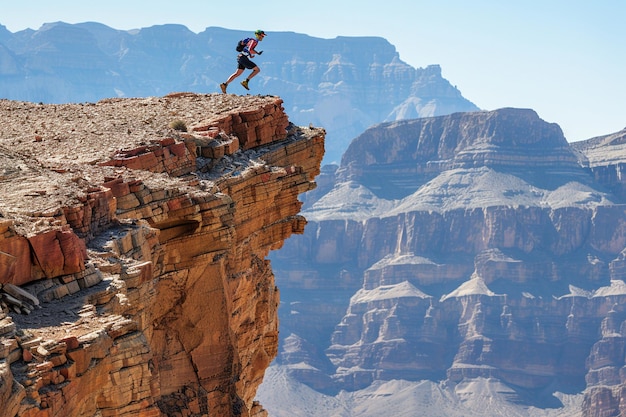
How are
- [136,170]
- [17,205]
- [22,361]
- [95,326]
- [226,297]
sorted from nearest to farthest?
[22,361] < [95,326] < [17,205] < [136,170] < [226,297]

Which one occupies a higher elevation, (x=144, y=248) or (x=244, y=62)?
(x=244, y=62)

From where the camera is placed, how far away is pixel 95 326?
17188 millimetres

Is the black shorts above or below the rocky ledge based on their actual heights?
above

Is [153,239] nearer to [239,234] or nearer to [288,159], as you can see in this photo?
[239,234]

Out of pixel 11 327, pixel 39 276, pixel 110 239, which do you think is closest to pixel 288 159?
pixel 110 239

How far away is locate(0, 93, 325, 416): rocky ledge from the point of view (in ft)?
55.2

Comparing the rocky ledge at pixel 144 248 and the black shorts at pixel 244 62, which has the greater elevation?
the black shorts at pixel 244 62

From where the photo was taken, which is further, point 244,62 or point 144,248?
point 244,62

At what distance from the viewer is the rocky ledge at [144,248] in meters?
16.8

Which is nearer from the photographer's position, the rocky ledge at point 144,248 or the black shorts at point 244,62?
the rocky ledge at point 144,248

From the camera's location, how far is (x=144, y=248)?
23703 mm

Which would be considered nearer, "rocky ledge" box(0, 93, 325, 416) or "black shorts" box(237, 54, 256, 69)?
"rocky ledge" box(0, 93, 325, 416)

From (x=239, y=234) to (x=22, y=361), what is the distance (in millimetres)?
19185

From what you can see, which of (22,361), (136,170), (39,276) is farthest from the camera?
(136,170)
